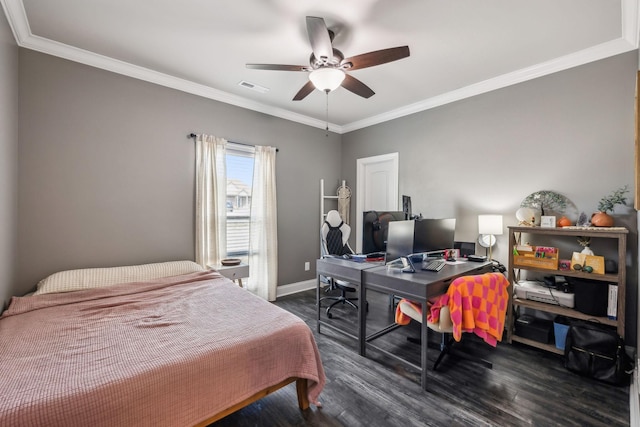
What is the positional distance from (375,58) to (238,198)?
99.6 inches

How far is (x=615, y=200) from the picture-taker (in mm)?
2375

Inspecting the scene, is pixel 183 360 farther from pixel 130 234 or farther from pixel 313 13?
pixel 313 13

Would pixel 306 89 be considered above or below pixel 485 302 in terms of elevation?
above

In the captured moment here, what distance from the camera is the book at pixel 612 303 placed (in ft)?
7.31

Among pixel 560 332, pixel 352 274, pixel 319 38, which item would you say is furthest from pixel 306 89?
pixel 560 332

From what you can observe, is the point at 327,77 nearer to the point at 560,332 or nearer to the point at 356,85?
the point at 356,85

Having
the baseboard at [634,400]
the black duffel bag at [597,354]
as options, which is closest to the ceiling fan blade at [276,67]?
the black duffel bag at [597,354]

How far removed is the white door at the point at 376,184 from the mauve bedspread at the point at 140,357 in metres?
2.85

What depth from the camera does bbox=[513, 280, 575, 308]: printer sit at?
2430mm

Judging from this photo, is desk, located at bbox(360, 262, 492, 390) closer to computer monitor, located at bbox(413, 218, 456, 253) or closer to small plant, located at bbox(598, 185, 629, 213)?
computer monitor, located at bbox(413, 218, 456, 253)

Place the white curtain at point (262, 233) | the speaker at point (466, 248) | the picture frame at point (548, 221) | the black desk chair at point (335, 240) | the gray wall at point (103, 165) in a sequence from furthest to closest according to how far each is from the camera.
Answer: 1. the white curtain at point (262, 233)
2. the black desk chair at point (335, 240)
3. the speaker at point (466, 248)
4. the picture frame at point (548, 221)
5. the gray wall at point (103, 165)

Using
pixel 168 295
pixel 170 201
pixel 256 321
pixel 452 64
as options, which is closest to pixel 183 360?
pixel 256 321

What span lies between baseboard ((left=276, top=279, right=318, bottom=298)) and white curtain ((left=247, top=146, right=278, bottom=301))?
210 millimetres

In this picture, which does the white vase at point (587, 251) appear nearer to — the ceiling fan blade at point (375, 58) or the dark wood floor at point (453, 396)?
the dark wood floor at point (453, 396)
